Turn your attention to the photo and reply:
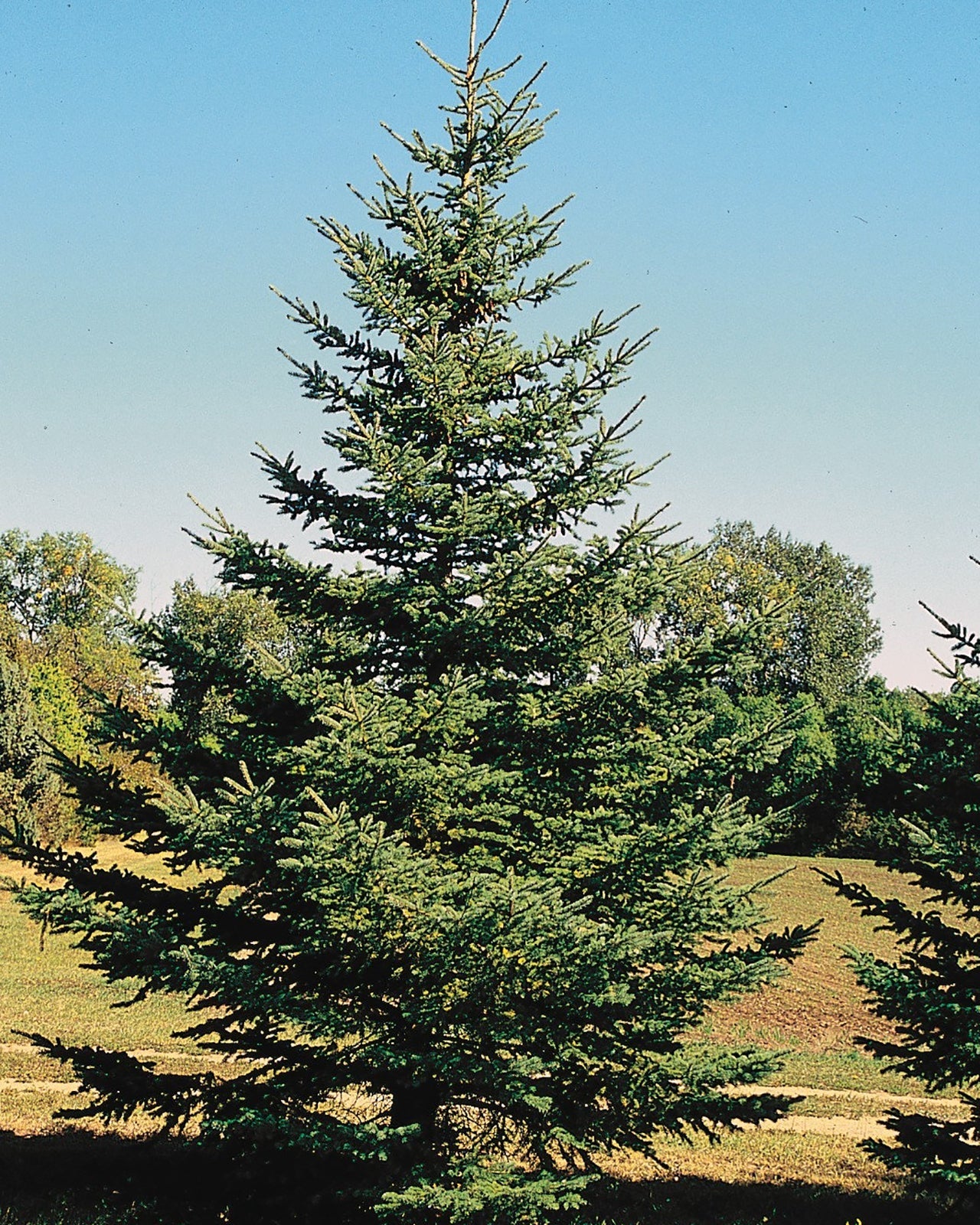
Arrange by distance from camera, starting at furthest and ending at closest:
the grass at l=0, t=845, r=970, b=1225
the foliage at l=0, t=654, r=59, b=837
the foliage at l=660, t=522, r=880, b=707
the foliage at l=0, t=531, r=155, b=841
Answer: the foliage at l=660, t=522, r=880, b=707
the foliage at l=0, t=531, r=155, b=841
the foliage at l=0, t=654, r=59, b=837
the grass at l=0, t=845, r=970, b=1225

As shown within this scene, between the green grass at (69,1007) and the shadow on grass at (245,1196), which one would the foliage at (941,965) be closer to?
the shadow on grass at (245,1196)

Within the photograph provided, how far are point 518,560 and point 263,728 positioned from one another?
108 inches

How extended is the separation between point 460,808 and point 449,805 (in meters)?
0.10

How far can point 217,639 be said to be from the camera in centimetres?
999

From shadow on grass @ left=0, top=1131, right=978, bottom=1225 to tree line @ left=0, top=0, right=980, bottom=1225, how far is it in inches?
7.6

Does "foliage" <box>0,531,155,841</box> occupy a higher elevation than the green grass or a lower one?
higher

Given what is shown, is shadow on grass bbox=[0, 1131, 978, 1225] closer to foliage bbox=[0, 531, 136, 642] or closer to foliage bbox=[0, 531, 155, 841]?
foliage bbox=[0, 531, 155, 841]

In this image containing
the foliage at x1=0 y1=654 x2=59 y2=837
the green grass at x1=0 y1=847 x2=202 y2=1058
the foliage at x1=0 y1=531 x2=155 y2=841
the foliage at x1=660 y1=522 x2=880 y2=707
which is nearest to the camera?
the green grass at x1=0 y1=847 x2=202 y2=1058

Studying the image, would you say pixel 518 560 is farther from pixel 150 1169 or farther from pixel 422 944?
pixel 150 1169

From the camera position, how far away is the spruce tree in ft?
26.2

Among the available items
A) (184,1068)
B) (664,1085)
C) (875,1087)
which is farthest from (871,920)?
(664,1085)

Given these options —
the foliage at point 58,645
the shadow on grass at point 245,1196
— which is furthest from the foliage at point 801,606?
the shadow on grass at point 245,1196

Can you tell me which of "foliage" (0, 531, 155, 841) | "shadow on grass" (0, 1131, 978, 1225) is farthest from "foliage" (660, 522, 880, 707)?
"shadow on grass" (0, 1131, 978, 1225)

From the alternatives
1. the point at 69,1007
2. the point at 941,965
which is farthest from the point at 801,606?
the point at 941,965
